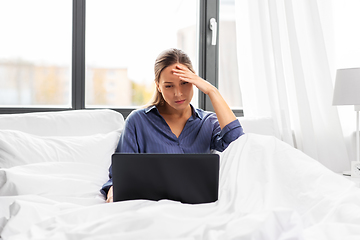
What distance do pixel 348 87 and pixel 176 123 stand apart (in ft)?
3.37

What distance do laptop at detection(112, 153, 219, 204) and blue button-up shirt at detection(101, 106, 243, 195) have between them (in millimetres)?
567

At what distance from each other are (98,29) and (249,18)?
3.25 ft

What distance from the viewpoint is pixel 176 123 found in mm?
1659

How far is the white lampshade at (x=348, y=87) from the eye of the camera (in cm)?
186

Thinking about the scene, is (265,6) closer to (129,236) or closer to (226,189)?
(226,189)

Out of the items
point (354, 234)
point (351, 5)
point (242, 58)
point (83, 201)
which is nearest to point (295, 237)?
point (354, 234)

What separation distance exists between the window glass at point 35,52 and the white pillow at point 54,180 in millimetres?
855

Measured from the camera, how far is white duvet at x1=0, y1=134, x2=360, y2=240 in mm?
709

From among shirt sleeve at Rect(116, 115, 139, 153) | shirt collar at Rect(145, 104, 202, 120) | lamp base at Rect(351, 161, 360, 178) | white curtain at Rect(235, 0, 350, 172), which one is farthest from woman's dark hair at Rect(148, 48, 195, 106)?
lamp base at Rect(351, 161, 360, 178)

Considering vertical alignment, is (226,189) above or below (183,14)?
below

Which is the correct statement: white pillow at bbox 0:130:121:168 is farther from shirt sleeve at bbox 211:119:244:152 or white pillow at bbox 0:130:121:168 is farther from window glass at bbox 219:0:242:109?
window glass at bbox 219:0:242:109

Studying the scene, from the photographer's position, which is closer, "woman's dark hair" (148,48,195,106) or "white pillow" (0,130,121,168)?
"white pillow" (0,130,121,168)

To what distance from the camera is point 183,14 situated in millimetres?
2342

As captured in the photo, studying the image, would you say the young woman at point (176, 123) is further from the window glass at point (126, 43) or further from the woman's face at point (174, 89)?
the window glass at point (126, 43)
